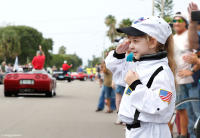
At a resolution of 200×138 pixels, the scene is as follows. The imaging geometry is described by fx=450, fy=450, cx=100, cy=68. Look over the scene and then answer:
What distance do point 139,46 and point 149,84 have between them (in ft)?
0.93

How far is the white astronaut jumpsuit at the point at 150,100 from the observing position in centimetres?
302

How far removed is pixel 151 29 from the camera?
3207 millimetres

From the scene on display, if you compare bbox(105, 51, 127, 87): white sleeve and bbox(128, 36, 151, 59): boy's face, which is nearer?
bbox(128, 36, 151, 59): boy's face

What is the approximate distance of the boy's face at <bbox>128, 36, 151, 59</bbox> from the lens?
3.20 meters

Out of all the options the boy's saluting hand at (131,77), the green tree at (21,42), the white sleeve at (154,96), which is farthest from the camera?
the green tree at (21,42)

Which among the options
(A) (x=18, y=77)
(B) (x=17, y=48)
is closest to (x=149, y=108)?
(A) (x=18, y=77)

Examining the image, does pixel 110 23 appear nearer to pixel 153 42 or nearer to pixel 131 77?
pixel 153 42

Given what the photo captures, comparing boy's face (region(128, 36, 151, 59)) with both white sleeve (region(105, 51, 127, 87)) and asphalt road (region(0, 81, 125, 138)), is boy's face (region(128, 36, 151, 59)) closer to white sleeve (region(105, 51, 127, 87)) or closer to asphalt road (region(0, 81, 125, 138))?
white sleeve (region(105, 51, 127, 87))

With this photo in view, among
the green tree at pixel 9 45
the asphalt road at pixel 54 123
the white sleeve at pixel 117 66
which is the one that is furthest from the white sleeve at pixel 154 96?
the green tree at pixel 9 45

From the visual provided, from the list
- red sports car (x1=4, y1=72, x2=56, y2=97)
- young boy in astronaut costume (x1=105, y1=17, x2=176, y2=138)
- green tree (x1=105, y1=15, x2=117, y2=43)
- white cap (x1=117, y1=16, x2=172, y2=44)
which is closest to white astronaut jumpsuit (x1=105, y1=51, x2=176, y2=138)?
young boy in astronaut costume (x1=105, y1=17, x2=176, y2=138)

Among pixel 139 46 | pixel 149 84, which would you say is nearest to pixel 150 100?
pixel 149 84

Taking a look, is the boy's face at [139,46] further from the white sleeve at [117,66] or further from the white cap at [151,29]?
the white sleeve at [117,66]

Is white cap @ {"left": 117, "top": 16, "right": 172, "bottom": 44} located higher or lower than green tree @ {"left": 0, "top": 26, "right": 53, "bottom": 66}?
lower

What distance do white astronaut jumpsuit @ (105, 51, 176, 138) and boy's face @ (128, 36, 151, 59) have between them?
0.04 meters
